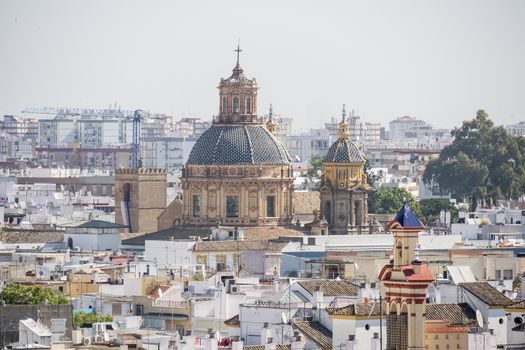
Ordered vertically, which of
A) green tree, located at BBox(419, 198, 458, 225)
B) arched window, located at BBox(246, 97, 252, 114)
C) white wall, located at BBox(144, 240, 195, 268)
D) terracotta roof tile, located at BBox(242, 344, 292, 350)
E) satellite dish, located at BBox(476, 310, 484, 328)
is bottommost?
terracotta roof tile, located at BBox(242, 344, 292, 350)

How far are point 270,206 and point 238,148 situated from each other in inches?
101

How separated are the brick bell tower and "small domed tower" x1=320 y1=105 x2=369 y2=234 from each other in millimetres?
61169

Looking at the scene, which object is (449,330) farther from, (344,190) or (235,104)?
(235,104)

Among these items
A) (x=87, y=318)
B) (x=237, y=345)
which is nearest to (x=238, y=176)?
(x=87, y=318)

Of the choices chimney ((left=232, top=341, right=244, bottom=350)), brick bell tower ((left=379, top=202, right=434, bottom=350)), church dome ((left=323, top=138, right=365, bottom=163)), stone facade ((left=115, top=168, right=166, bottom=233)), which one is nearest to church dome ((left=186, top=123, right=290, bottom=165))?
church dome ((left=323, top=138, right=365, bottom=163))

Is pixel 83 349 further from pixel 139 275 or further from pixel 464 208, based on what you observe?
pixel 464 208

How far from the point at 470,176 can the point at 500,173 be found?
6.75 feet

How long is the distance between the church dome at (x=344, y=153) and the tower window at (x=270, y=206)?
8.82ft

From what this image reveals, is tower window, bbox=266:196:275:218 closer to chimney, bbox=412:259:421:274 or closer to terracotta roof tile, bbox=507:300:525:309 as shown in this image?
terracotta roof tile, bbox=507:300:525:309

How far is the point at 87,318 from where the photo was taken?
2980 inches

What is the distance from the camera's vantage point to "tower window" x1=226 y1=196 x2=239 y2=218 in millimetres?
118312

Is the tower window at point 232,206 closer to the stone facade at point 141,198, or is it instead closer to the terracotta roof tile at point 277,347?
the stone facade at point 141,198

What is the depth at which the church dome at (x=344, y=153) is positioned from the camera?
118 metres

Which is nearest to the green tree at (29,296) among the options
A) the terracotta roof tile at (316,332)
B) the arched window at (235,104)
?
the terracotta roof tile at (316,332)
